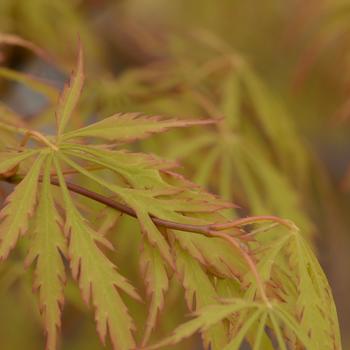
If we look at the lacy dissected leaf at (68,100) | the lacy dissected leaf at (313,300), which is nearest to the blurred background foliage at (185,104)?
the lacy dissected leaf at (68,100)

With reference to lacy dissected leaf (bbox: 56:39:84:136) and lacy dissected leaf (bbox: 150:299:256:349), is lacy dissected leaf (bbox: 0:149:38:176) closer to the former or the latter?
lacy dissected leaf (bbox: 56:39:84:136)

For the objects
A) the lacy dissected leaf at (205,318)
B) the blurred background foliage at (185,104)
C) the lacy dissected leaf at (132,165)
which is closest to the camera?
the lacy dissected leaf at (205,318)

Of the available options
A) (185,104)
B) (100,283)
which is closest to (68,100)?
(100,283)

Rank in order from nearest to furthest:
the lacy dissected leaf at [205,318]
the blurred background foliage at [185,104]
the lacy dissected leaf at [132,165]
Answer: the lacy dissected leaf at [205,318], the lacy dissected leaf at [132,165], the blurred background foliage at [185,104]

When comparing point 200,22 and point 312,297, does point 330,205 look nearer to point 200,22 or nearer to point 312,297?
point 200,22

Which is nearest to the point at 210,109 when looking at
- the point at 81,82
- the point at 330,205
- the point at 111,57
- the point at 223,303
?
the point at 330,205

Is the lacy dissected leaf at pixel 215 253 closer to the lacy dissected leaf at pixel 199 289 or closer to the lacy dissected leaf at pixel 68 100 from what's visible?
the lacy dissected leaf at pixel 199 289

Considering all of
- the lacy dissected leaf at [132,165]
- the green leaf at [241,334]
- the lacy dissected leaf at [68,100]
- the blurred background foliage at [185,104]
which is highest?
the blurred background foliage at [185,104]
